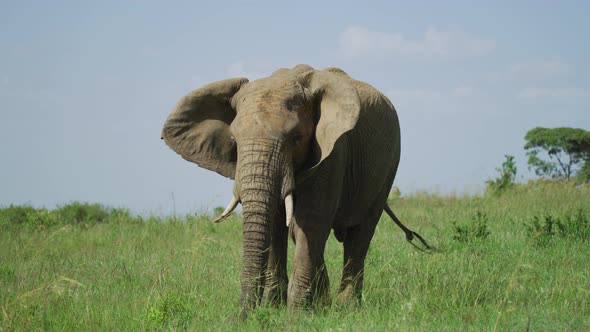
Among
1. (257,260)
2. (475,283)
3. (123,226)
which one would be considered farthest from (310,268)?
(123,226)

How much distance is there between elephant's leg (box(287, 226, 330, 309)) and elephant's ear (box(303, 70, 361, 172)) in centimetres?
68

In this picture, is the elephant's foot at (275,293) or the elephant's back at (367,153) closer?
the elephant's foot at (275,293)

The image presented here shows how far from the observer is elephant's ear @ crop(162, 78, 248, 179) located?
7.53 meters

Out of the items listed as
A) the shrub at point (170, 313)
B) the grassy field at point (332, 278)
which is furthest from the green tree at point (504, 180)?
the shrub at point (170, 313)

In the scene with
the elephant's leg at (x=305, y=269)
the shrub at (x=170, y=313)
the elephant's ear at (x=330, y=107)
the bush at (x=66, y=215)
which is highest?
the elephant's ear at (x=330, y=107)

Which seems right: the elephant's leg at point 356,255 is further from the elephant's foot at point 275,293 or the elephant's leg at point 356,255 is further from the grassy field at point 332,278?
the elephant's foot at point 275,293

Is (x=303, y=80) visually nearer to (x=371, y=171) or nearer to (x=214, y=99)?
(x=214, y=99)

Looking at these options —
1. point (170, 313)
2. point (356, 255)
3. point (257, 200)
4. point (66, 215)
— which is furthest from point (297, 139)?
point (66, 215)

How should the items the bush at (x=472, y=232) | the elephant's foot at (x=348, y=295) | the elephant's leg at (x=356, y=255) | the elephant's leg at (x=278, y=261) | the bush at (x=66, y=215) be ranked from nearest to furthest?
the elephant's leg at (x=278, y=261)
the elephant's foot at (x=348, y=295)
the elephant's leg at (x=356, y=255)
the bush at (x=472, y=232)
the bush at (x=66, y=215)

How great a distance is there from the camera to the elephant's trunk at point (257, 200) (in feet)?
21.5

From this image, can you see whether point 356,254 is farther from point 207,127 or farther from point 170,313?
point 170,313

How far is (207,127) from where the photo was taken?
762 cm

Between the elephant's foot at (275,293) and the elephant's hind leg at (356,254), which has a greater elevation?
the elephant's hind leg at (356,254)

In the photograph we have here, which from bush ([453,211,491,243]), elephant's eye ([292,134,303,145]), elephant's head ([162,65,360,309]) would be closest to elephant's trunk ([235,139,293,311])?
elephant's head ([162,65,360,309])
